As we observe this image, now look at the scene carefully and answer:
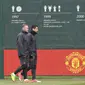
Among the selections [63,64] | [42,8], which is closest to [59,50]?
[63,64]

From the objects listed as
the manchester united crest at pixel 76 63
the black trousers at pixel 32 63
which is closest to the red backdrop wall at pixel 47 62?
the manchester united crest at pixel 76 63

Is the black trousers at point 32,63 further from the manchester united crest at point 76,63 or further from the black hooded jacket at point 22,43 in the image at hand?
the manchester united crest at point 76,63

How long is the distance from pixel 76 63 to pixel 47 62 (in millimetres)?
918

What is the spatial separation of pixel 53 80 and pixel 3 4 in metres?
2.79

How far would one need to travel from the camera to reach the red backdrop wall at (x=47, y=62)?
14086 mm

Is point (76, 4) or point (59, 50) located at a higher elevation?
point (76, 4)

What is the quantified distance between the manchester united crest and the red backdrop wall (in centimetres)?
9

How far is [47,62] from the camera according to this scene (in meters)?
14.1

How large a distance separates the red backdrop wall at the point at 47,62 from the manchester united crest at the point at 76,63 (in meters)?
0.09

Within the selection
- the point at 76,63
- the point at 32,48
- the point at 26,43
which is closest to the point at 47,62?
the point at 76,63

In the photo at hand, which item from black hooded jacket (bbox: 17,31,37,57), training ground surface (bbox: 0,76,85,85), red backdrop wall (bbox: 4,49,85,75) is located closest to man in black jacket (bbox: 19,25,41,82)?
black hooded jacket (bbox: 17,31,37,57)

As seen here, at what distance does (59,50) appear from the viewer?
14.1 metres

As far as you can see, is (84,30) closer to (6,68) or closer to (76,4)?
(76,4)

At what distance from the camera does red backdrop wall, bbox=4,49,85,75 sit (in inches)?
555
